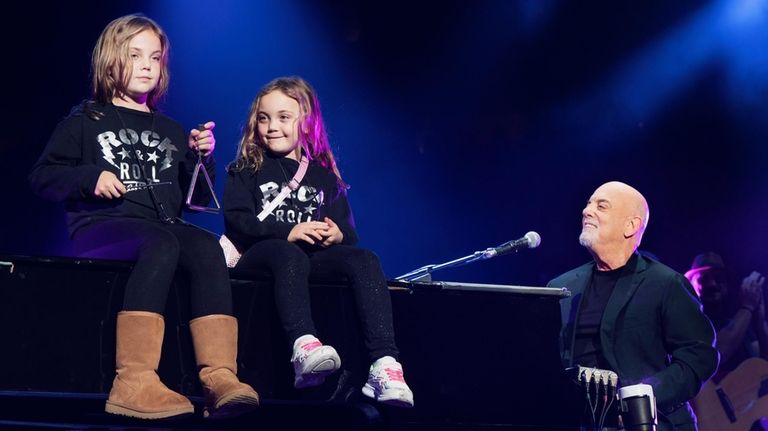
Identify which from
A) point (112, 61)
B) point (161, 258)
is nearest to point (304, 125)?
point (112, 61)

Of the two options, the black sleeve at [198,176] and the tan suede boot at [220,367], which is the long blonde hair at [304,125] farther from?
the tan suede boot at [220,367]

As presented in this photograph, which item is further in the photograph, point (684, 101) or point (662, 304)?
point (684, 101)

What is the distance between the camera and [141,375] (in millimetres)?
2820

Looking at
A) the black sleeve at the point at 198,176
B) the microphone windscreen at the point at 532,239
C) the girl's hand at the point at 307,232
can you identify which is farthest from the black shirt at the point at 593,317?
the black sleeve at the point at 198,176

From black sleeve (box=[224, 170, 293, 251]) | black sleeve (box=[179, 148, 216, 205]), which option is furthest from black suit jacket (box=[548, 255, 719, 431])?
black sleeve (box=[179, 148, 216, 205])

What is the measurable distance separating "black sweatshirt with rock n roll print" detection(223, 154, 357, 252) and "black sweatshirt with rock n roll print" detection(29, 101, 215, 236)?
0.16m

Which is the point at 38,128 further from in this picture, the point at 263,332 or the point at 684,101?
the point at 684,101

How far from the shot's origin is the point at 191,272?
3086 mm

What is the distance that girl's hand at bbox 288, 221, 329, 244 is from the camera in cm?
348

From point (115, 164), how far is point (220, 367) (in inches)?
37.3

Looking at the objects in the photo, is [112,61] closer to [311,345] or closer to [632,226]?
[311,345]

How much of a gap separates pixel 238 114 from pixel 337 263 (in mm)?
2336

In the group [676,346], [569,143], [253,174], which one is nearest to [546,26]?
[569,143]

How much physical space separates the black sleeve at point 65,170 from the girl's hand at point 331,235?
83 centimetres
